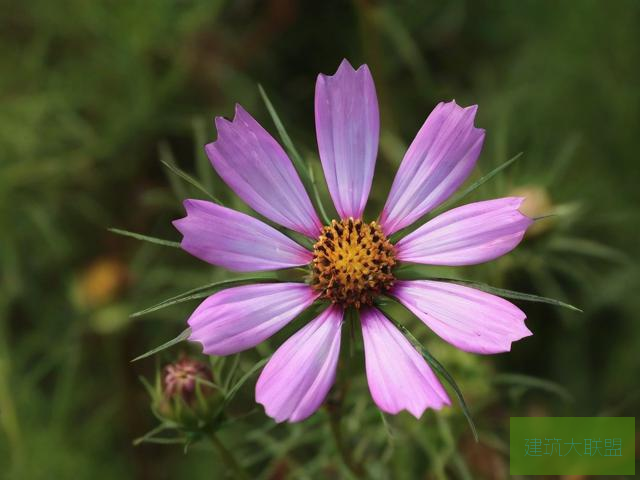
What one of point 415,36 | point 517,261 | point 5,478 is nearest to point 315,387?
point 517,261

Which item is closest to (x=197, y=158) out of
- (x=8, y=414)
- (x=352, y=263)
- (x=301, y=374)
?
(x=8, y=414)

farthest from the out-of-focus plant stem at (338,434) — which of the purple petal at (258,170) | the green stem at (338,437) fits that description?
the purple petal at (258,170)

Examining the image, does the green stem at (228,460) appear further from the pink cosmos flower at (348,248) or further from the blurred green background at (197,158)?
the blurred green background at (197,158)

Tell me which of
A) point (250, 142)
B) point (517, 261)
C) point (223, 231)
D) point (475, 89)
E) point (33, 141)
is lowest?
point (223, 231)

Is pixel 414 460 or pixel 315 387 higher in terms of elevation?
pixel 414 460

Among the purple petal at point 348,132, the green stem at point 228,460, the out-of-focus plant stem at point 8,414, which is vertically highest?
the purple petal at point 348,132

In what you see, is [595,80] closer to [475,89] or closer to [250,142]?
[475,89]

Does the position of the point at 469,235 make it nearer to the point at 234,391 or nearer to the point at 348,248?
the point at 348,248

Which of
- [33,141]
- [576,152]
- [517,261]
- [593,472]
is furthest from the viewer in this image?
[576,152]

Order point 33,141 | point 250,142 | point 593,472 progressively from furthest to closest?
point 33,141 < point 593,472 < point 250,142
